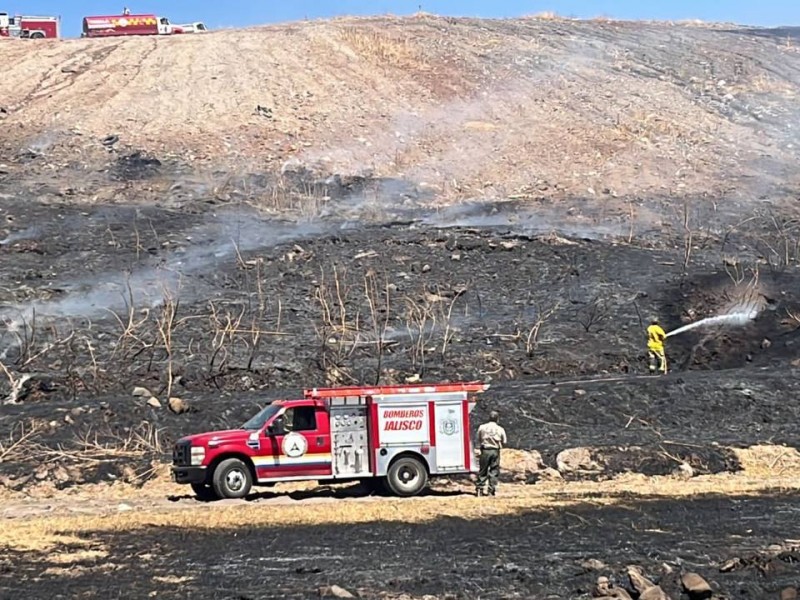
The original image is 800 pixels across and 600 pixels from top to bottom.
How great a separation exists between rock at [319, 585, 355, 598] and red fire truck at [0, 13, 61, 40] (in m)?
50.0

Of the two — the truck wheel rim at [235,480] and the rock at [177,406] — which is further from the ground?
the rock at [177,406]

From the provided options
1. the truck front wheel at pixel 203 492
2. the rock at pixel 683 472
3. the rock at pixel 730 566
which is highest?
the truck front wheel at pixel 203 492

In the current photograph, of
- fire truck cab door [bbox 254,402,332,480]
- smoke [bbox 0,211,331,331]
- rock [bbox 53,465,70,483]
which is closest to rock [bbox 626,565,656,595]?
fire truck cab door [bbox 254,402,332,480]

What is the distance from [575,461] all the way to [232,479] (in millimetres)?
5552

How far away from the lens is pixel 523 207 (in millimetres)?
35031

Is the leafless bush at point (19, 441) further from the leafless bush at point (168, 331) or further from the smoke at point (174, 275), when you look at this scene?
the smoke at point (174, 275)

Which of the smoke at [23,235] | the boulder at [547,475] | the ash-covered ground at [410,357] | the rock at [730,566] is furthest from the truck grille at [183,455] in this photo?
the smoke at [23,235]

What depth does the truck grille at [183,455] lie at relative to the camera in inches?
570

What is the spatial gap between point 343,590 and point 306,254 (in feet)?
64.2

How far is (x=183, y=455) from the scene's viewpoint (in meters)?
14.6

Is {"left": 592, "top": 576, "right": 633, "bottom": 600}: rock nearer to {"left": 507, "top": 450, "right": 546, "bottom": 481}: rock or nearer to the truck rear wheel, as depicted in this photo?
the truck rear wheel

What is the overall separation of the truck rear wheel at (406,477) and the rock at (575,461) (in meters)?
2.95

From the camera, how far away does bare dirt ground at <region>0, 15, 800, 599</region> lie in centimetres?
1180

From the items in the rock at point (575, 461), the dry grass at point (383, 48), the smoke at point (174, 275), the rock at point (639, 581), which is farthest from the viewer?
the dry grass at point (383, 48)
